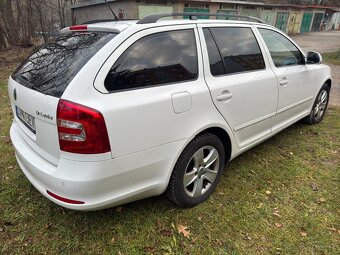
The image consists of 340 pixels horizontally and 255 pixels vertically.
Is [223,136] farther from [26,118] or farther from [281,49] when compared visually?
[26,118]

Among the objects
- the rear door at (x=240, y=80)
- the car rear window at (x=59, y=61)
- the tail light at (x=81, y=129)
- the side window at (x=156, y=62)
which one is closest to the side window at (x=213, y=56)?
the rear door at (x=240, y=80)

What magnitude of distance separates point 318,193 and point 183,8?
625 inches

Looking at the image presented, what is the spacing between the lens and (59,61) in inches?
87.4

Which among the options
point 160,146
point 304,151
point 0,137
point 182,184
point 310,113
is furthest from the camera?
point 310,113

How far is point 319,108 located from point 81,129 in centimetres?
426

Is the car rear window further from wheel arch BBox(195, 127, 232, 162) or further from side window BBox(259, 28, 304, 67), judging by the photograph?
side window BBox(259, 28, 304, 67)

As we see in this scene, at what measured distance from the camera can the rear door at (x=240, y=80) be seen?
8.63 feet

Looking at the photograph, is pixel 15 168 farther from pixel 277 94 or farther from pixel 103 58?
pixel 277 94

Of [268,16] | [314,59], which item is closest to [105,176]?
[314,59]

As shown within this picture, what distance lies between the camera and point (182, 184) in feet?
8.24

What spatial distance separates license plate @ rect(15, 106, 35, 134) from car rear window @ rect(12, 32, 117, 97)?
0.23m

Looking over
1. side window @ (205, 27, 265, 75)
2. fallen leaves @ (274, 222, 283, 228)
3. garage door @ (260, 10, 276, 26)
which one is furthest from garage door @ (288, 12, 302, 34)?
fallen leaves @ (274, 222, 283, 228)

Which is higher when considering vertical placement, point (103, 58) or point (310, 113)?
→ point (103, 58)

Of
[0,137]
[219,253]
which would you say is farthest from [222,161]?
[0,137]
